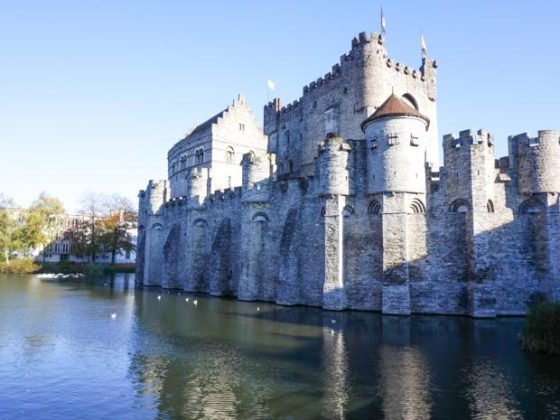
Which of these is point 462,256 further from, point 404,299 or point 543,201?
point 543,201

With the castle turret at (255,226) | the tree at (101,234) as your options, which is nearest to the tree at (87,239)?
the tree at (101,234)

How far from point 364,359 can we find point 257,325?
24.9 feet

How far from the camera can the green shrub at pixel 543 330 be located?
15102mm

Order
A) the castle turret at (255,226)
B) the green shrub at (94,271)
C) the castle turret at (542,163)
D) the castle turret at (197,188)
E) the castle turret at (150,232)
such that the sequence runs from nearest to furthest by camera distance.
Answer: the castle turret at (542,163)
the castle turret at (255,226)
the castle turret at (197,188)
the castle turret at (150,232)
the green shrub at (94,271)

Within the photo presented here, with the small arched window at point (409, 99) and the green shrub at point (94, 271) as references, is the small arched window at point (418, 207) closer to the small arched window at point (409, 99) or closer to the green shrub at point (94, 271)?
the small arched window at point (409, 99)

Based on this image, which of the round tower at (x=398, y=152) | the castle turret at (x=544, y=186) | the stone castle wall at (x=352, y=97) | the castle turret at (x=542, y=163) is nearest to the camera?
the castle turret at (x=544, y=186)

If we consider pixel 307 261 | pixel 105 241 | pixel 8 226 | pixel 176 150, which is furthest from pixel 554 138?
pixel 8 226

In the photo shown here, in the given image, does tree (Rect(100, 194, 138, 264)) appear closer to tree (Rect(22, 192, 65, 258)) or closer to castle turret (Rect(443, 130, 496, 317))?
tree (Rect(22, 192, 65, 258))

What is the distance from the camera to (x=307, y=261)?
2814 centimetres

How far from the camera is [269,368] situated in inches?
526

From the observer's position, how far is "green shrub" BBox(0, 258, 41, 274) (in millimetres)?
57375

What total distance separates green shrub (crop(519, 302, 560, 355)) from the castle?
675cm

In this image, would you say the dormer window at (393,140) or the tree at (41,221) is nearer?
the dormer window at (393,140)

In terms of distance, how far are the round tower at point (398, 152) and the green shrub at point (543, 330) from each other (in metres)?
10.4
